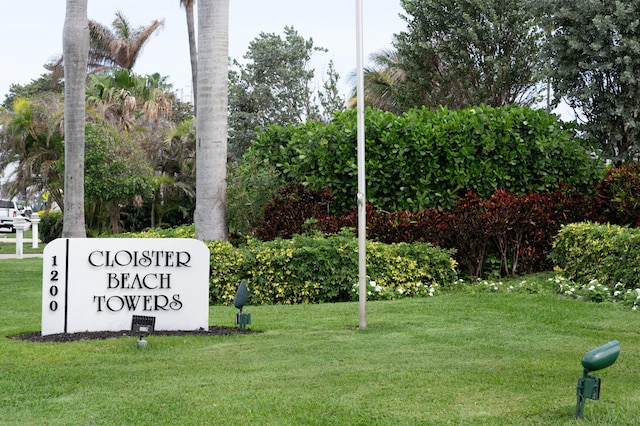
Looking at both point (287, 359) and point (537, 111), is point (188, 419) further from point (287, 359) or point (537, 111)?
point (537, 111)

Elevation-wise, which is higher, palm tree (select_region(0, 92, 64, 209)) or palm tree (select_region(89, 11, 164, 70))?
palm tree (select_region(89, 11, 164, 70))

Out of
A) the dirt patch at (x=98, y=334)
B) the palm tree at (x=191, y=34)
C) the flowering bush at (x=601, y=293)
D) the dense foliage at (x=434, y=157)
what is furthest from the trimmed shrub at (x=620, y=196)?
the palm tree at (x=191, y=34)

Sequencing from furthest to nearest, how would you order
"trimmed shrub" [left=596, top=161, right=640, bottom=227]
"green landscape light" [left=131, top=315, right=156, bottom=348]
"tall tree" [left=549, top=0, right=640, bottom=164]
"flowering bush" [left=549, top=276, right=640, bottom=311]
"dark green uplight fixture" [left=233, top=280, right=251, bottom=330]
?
1. "tall tree" [left=549, top=0, right=640, bottom=164]
2. "trimmed shrub" [left=596, top=161, right=640, bottom=227]
3. "flowering bush" [left=549, top=276, right=640, bottom=311]
4. "dark green uplight fixture" [left=233, top=280, right=251, bottom=330]
5. "green landscape light" [left=131, top=315, right=156, bottom=348]

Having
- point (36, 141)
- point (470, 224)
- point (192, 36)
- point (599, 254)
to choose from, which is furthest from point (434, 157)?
point (192, 36)

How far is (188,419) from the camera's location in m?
5.06

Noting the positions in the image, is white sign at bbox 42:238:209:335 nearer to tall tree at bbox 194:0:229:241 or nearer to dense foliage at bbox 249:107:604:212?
tall tree at bbox 194:0:229:241

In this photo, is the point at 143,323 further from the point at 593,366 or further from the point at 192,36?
the point at 192,36

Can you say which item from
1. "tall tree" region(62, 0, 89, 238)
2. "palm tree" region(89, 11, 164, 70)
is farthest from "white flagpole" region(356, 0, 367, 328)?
"palm tree" region(89, 11, 164, 70)

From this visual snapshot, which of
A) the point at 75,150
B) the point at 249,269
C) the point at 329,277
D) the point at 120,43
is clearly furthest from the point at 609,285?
the point at 120,43

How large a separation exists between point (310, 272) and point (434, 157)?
3.36 m

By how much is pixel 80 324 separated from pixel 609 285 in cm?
682

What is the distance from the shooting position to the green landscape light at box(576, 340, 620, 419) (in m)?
4.73

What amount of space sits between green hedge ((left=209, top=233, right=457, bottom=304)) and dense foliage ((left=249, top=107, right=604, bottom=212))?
1.92m

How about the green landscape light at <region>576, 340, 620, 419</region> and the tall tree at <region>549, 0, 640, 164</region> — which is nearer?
the green landscape light at <region>576, 340, 620, 419</region>
